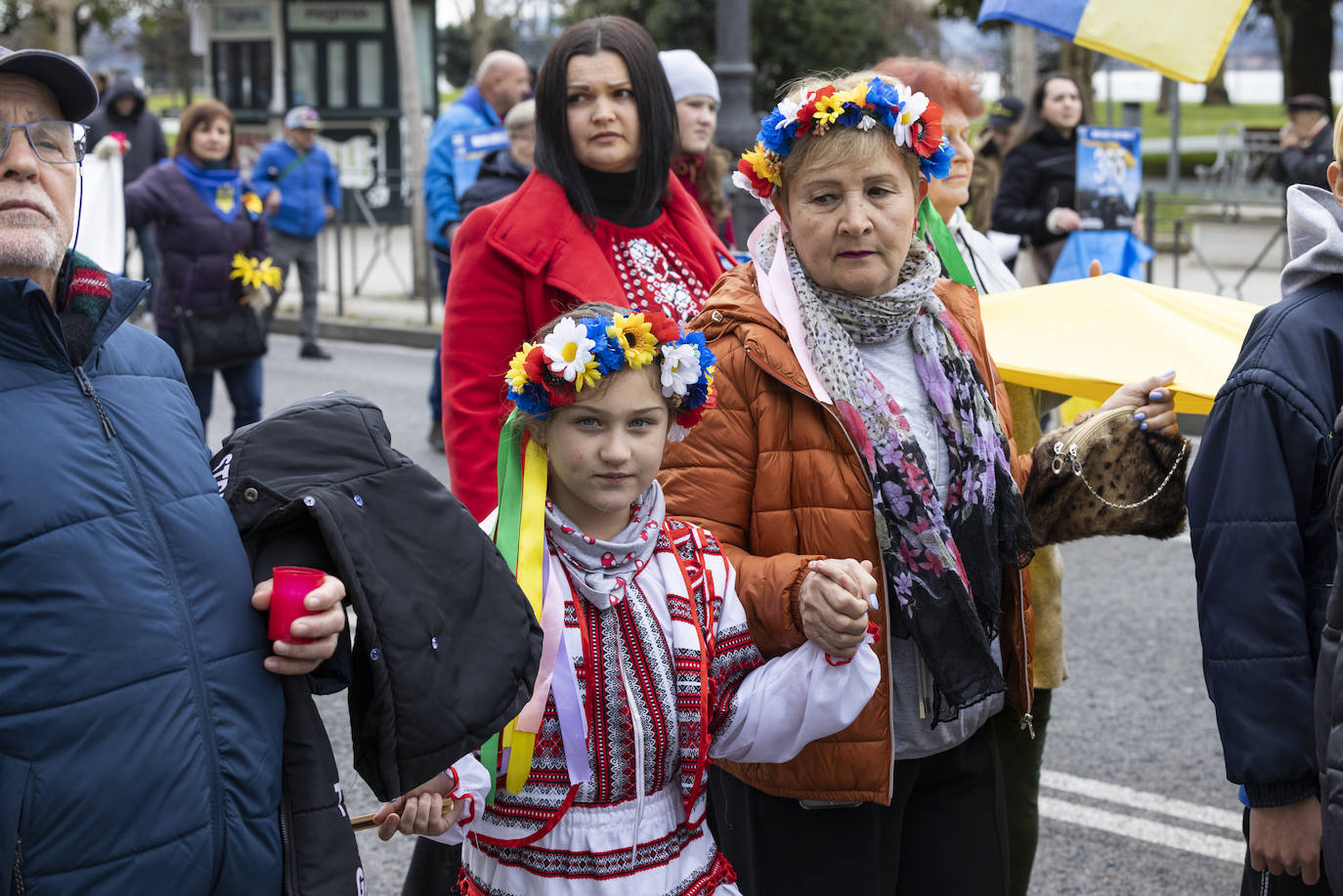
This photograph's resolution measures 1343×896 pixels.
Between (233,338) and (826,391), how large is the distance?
5.71m

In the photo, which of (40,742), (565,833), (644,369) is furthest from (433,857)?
(40,742)

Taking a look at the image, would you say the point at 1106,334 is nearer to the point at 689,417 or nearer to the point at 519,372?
the point at 689,417

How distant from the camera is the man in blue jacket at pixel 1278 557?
91.9 inches

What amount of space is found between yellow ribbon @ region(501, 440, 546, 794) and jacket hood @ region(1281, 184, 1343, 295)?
1252 mm

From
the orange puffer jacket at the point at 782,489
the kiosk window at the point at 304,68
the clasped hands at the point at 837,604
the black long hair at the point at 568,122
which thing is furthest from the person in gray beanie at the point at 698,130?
the kiosk window at the point at 304,68

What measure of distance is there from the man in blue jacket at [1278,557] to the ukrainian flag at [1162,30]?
184 centimetres

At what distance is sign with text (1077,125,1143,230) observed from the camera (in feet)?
29.3

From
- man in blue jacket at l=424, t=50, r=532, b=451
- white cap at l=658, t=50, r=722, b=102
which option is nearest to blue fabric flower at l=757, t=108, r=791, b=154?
white cap at l=658, t=50, r=722, b=102

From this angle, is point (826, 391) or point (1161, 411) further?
point (1161, 411)

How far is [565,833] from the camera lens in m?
2.38

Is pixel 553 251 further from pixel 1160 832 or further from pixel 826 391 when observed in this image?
pixel 1160 832

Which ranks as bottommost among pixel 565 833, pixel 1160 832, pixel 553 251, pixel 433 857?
pixel 1160 832

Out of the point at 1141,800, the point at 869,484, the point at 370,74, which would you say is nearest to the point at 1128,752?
Result: the point at 1141,800

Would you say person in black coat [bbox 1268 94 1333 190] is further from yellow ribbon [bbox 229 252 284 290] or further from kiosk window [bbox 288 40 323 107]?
kiosk window [bbox 288 40 323 107]
